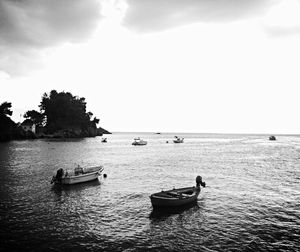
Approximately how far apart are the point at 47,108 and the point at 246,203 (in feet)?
539

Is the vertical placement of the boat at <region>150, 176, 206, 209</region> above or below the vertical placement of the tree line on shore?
below

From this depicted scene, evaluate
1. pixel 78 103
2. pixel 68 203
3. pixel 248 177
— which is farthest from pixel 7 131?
pixel 248 177

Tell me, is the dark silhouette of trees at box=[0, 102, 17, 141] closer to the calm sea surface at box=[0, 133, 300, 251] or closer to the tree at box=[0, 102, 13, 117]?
the tree at box=[0, 102, 13, 117]

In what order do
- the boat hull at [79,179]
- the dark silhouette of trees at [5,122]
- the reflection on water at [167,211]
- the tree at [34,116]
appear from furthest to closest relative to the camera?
the tree at [34,116], the dark silhouette of trees at [5,122], the boat hull at [79,179], the reflection on water at [167,211]

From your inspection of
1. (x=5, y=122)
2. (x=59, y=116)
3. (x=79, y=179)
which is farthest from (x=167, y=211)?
(x=59, y=116)

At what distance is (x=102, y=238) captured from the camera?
15359mm

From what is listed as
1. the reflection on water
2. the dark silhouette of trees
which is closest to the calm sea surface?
the reflection on water

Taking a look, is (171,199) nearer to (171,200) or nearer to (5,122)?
(171,200)

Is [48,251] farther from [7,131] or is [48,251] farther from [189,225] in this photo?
[7,131]

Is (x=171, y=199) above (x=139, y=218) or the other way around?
above

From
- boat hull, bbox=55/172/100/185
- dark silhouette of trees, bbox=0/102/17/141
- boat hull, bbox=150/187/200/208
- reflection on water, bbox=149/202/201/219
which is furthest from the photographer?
dark silhouette of trees, bbox=0/102/17/141

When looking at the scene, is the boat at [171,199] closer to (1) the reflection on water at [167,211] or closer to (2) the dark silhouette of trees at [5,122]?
(1) the reflection on water at [167,211]

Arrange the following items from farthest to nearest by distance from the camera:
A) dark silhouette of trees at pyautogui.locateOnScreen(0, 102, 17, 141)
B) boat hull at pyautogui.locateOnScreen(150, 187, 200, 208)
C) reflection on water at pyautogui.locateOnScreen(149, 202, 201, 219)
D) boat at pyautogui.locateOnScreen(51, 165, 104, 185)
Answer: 1. dark silhouette of trees at pyautogui.locateOnScreen(0, 102, 17, 141)
2. boat at pyautogui.locateOnScreen(51, 165, 104, 185)
3. boat hull at pyautogui.locateOnScreen(150, 187, 200, 208)
4. reflection on water at pyautogui.locateOnScreen(149, 202, 201, 219)

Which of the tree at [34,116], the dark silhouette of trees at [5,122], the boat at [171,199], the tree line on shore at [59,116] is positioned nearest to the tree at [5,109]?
the dark silhouette of trees at [5,122]
